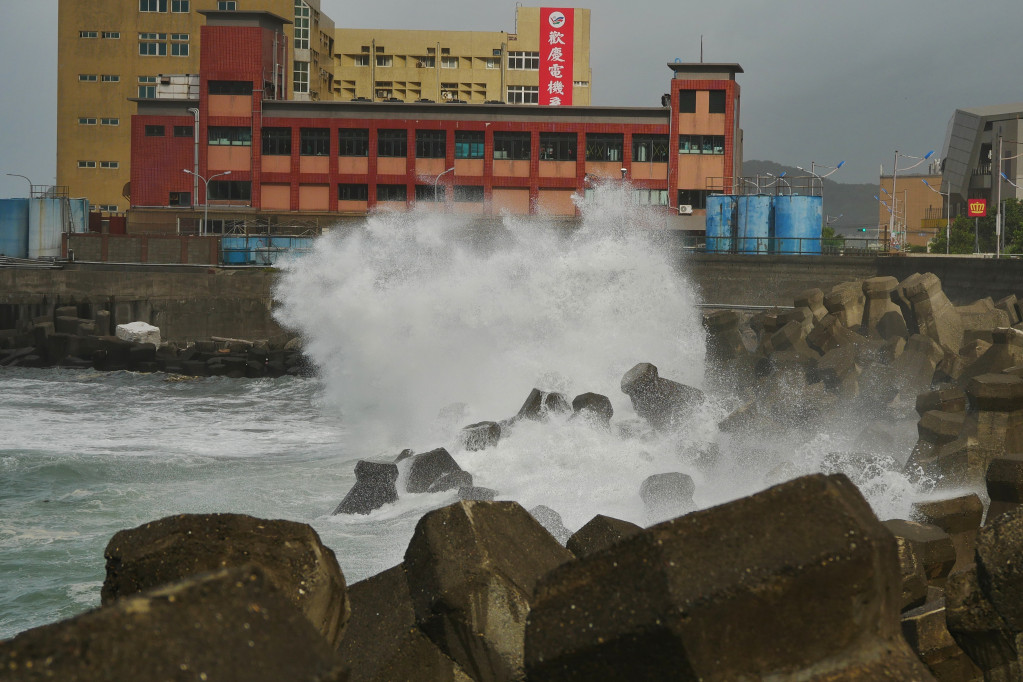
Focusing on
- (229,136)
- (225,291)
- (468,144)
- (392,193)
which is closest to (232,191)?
(229,136)

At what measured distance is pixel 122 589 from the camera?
3.63m

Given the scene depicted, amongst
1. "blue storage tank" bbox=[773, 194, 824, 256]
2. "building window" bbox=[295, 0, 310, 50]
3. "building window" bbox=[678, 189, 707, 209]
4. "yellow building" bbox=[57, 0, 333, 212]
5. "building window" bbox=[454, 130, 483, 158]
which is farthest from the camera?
"building window" bbox=[295, 0, 310, 50]

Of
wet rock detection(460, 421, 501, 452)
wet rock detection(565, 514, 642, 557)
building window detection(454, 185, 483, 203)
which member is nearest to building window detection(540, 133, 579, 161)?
building window detection(454, 185, 483, 203)

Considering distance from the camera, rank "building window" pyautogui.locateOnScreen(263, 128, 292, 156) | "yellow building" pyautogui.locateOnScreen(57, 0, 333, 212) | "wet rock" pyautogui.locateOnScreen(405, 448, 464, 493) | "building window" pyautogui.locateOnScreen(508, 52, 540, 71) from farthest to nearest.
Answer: "building window" pyautogui.locateOnScreen(508, 52, 540, 71) < "yellow building" pyautogui.locateOnScreen(57, 0, 333, 212) < "building window" pyautogui.locateOnScreen(263, 128, 292, 156) < "wet rock" pyautogui.locateOnScreen(405, 448, 464, 493)

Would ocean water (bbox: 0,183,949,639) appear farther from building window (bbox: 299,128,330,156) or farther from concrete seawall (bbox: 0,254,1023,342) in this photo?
building window (bbox: 299,128,330,156)

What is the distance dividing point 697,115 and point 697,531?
49379mm

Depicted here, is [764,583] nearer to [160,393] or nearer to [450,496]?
[450,496]

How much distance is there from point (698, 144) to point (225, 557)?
4862 centimetres

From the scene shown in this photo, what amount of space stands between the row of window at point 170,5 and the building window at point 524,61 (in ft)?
74.2

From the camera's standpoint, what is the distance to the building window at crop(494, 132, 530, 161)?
5062 cm

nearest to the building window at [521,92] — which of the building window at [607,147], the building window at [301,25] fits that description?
the building window at [301,25]

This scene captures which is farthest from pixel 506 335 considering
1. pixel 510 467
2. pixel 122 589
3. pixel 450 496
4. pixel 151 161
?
pixel 151 161

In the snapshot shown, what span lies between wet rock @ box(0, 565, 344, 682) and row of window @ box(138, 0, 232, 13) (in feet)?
237

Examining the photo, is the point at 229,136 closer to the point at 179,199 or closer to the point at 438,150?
the point at 179,199
